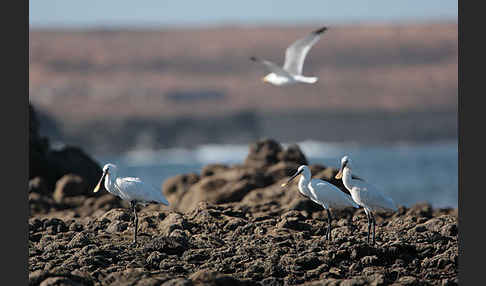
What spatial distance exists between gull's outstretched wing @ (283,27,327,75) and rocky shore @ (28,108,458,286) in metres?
3.68

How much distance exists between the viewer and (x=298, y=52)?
2523 cm

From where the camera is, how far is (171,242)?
16.2 metres

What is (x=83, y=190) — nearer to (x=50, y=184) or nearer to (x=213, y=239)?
(x=50, y=184)

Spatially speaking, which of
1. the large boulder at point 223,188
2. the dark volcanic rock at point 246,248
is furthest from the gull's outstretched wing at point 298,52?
the dark volcanic rock at point 246,248

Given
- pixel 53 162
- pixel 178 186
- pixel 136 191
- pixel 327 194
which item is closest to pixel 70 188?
pixel 178 186

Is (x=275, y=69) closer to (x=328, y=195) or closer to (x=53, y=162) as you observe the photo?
(x=328, y=195)

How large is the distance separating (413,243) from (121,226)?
19.1 feet

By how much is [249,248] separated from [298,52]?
33.8 ft

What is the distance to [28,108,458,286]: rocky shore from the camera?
14.5m

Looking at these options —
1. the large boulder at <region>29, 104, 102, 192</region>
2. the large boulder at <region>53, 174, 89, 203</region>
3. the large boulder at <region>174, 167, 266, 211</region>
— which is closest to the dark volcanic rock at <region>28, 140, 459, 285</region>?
the large boulder at <region>174, 167, 266, 211</region>

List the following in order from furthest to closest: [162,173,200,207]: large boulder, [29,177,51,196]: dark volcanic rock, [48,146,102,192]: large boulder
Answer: [48,146,102,192]: large boulder → [29,177,51,196]: dark volcanic rock → [162,173,200,207]: large boulder

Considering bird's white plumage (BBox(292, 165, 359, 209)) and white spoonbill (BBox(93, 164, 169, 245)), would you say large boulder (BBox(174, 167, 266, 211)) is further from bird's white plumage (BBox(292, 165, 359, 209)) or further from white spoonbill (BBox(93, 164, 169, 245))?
bird's white plumage (BBox(292, 165, 359, 209))

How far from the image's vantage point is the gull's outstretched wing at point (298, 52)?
80.2ft

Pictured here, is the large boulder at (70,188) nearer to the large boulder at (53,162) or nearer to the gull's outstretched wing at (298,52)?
the large boulder at (53,162)
